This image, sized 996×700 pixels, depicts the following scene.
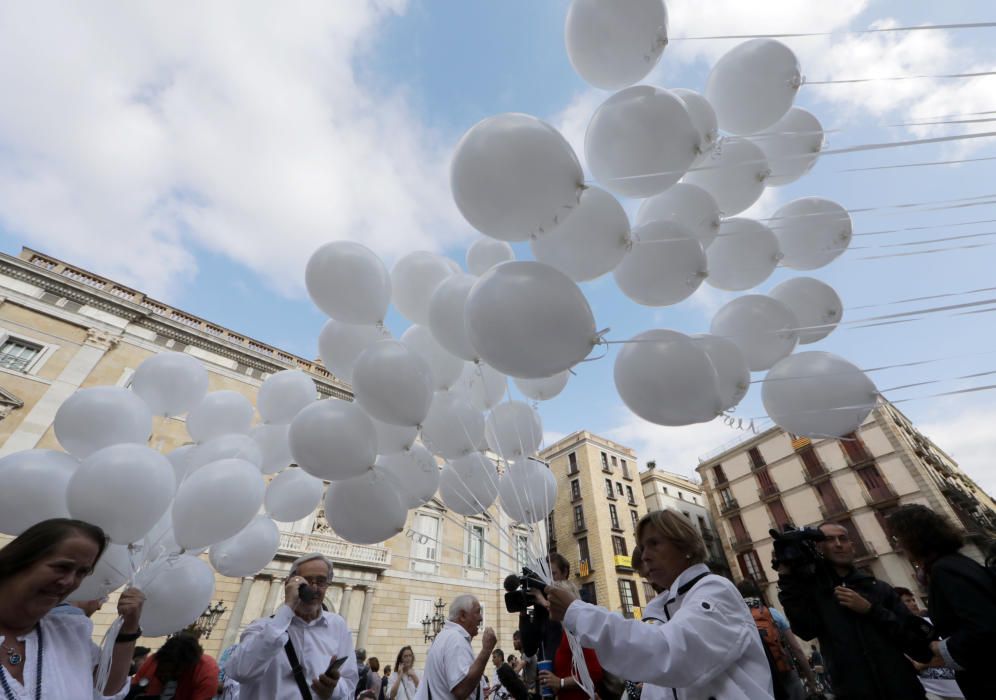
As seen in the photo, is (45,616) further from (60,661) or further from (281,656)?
(281,656)

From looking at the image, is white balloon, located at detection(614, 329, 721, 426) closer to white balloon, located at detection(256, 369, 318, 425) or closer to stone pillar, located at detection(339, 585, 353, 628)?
white balloon, located at detection(256, 369, 318, 425)

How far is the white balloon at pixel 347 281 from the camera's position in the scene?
3.06 metres

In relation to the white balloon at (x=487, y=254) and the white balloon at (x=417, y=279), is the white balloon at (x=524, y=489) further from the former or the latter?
the white balloon at (x=487, y=254)

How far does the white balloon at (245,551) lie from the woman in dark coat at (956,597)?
4.15 metres

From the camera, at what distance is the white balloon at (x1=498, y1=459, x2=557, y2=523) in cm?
314

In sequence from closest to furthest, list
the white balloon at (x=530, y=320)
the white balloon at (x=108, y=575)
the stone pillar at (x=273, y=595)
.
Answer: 1. the white balloon at (x=530, y=320)
2. the white balloon at (x=108, y=575)
3. the stone pillar at (x=273, y=595)

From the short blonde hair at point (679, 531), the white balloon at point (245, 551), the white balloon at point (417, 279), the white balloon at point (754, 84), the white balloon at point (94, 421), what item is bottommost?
the short blonde hair at point (679, 531)

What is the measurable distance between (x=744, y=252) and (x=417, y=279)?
232cm

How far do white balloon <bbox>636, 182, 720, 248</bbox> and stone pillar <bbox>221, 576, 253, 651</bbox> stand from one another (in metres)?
13.1

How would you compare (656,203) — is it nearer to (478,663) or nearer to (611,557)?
(478,663)

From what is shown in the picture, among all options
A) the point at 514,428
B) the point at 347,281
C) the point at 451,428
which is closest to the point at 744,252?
the point at 514,428

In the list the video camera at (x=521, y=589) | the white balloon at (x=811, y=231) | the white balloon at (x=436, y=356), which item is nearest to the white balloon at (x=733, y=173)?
the white balloon at (x=811, y=231)

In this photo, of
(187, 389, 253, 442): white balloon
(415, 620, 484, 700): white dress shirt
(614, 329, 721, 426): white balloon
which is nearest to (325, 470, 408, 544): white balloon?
(415, 620, 484, 700): white dress shirt

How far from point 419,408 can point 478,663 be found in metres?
1.69
